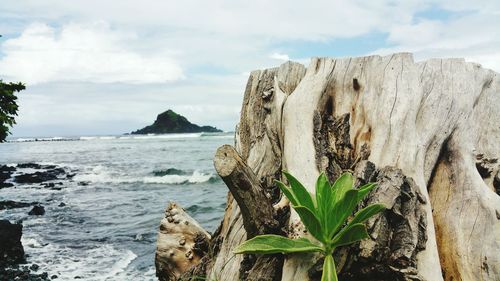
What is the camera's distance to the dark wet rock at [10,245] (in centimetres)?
991

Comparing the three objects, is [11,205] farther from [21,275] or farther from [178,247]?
[178,247]

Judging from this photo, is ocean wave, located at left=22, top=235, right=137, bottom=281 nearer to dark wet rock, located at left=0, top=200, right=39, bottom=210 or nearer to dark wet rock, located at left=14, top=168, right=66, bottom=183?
dark wet rock, located at left=0, top=200, right=39, bottom=210

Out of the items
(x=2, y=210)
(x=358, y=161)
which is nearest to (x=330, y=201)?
(x=358, y=161)

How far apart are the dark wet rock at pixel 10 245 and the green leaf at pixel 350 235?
9.07 m

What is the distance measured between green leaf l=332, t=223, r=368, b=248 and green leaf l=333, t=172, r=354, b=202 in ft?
0.91

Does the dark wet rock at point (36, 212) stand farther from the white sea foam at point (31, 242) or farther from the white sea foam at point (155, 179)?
the white sea foam at point (155, 179)

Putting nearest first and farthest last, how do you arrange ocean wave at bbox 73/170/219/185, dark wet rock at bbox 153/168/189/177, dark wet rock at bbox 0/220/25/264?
dark wet rock at bbox 0/220/25/264 < ocean wave at bbox 73/170/219/185 < dark wet rock at bbox 153/168/189/177

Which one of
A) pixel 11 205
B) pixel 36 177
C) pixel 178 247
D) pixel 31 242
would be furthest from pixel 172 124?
pixel 178 247

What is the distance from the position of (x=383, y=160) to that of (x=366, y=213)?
3.12 feet

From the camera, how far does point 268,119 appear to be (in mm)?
4531

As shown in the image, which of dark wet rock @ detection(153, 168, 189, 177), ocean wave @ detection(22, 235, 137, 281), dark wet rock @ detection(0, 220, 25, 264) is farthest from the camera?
dark wet rock @ detection(153, 168, 189, 177)

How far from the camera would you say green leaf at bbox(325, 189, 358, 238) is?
8.84ft

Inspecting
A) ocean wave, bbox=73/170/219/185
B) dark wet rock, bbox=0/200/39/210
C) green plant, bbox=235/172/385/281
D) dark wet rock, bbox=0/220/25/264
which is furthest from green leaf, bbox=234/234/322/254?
ocean wave, bbox=73/170/219/185

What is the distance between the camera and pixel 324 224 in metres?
2.83
